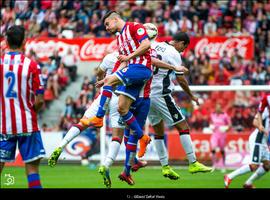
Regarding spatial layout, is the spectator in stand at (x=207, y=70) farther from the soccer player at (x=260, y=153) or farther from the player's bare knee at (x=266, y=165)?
the player's bare knee at (x=266, y=165)

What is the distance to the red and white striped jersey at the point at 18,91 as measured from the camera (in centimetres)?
1042

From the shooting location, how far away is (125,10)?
3055cm

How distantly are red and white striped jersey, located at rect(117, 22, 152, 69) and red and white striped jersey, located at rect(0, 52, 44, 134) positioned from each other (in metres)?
2.76

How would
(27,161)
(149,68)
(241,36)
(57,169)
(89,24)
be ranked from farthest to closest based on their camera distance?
(89,24) < (241,36) < (57,169) < (149,68) < (27,161)

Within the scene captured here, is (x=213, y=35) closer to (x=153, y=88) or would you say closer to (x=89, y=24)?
(x=89, y=24)

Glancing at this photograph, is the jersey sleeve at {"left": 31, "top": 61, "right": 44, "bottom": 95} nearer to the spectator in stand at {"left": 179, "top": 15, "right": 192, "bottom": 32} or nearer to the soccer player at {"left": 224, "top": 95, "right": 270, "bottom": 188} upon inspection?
the soccer player at {"left": 224, "top": 95, "right": 270, "bottom": 188}

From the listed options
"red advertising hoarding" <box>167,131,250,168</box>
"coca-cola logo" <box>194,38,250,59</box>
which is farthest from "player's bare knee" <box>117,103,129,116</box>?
"coca-cola logo" <box>194,38,250,59</box>

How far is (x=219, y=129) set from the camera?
23.4 metres

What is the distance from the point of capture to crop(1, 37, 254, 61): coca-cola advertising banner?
27938mm

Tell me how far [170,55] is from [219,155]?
10.2 meters

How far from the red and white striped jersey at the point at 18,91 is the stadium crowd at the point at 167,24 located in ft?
48.8

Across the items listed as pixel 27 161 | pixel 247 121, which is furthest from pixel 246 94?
pixel 27 161

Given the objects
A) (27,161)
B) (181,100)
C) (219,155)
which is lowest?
(219,155)

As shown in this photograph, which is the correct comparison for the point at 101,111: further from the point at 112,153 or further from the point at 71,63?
the point at 71,63
